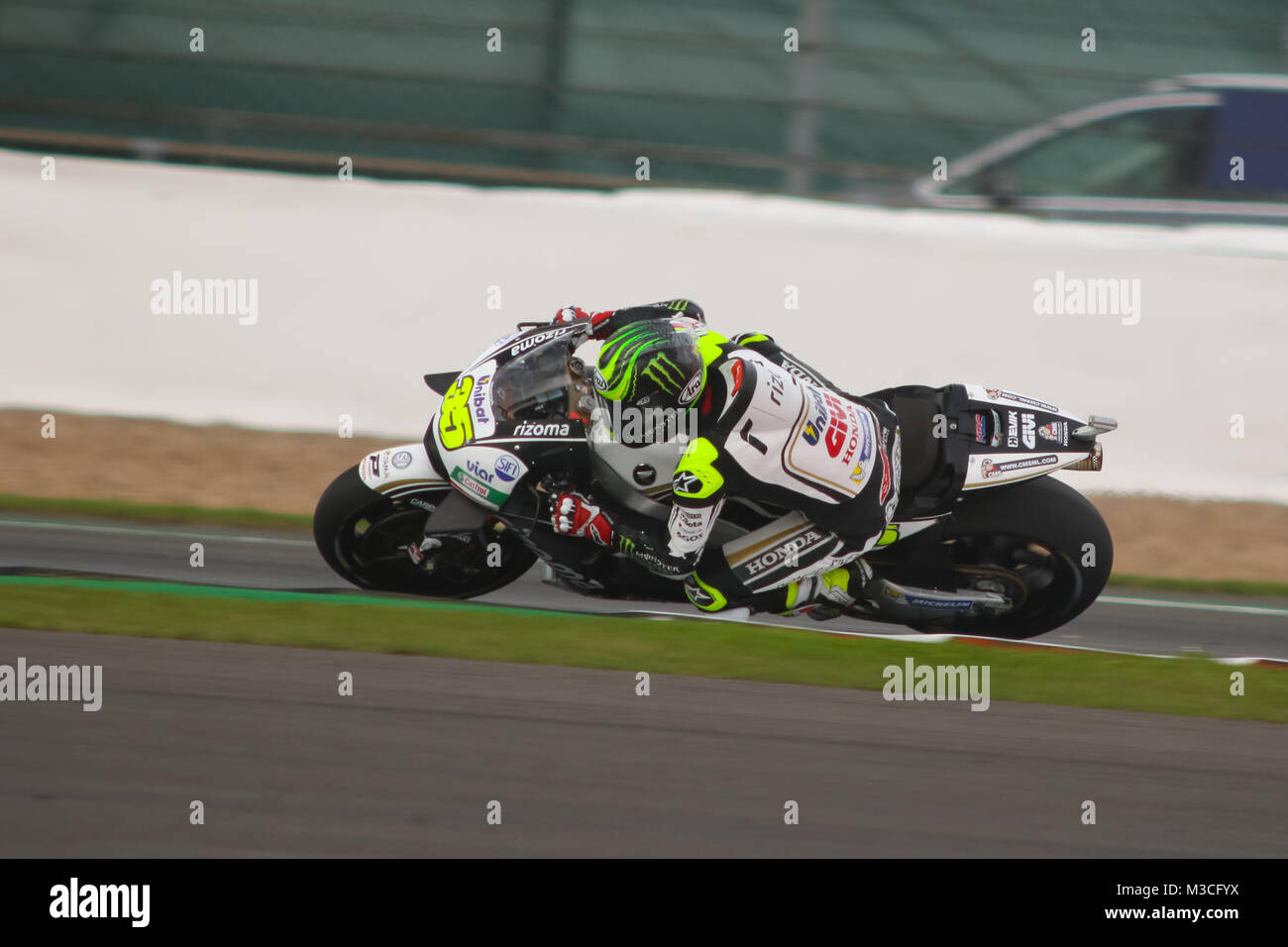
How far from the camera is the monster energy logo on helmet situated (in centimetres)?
464

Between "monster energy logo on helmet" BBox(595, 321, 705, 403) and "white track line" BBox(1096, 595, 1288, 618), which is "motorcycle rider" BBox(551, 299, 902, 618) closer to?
"monster energy logo on helmet" BBox(595, 321, 705, 403)

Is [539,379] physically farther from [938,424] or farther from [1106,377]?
[1106,377]

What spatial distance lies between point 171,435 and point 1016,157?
6332 millimetres

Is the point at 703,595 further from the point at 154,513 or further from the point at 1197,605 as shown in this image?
the point at 154,513

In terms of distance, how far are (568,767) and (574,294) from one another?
530 cm

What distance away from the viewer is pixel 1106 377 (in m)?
8.79

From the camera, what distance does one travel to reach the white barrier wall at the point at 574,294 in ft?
28.6

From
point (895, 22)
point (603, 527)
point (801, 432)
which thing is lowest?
point (603, 527)

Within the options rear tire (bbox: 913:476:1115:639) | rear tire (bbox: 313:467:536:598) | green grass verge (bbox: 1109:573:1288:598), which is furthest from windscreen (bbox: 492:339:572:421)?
green grass verge (bbox: 1109:573:1288:598)

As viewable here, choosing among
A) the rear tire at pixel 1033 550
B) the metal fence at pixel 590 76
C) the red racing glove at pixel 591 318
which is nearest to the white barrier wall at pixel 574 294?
the metal fence at pixel 590 76

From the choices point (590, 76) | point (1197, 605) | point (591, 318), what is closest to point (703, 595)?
point (591, 318)

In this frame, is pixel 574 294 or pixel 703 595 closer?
pixel 703 595

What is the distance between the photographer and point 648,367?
4.63 meters

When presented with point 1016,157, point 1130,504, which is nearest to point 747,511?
point 1130,504
